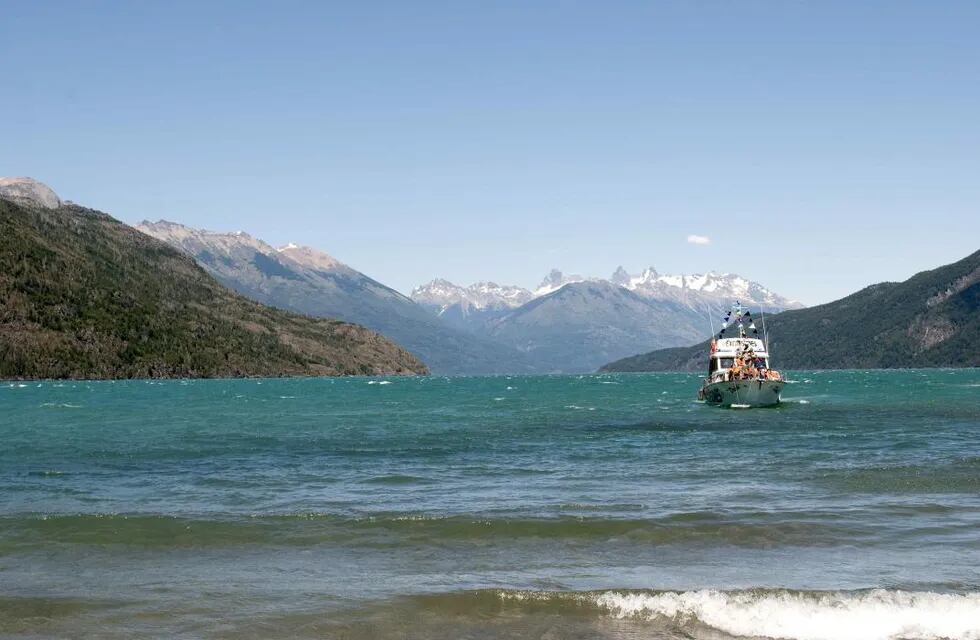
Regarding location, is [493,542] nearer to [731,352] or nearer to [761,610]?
[761,610]

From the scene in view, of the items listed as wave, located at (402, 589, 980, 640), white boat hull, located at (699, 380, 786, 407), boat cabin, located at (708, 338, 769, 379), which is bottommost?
wave, located at (402, 589, 980, 640)

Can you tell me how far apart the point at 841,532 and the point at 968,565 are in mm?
4332

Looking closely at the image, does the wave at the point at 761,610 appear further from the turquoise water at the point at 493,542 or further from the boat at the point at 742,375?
the boat at the point at 742,375

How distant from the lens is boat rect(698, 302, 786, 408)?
98.1 metres

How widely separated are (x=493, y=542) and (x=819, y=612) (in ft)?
30.5

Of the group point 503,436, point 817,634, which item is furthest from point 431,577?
point 503,436

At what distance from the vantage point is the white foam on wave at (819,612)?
16.4 metres

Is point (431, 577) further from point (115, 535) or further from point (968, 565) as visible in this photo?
point (968, 565)

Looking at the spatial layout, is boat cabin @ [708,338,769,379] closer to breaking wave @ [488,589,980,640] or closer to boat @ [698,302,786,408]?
boat @ [698,302,786,408]

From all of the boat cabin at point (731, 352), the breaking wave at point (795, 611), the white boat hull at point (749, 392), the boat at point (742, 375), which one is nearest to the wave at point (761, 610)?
the breaking wave at point (795, 611)

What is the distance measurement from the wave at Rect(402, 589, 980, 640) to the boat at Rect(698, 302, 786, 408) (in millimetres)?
81632

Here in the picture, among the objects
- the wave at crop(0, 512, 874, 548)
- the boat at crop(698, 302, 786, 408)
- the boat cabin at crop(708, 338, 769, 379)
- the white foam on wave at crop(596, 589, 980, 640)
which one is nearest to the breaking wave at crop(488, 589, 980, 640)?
the white foam on wave at crop(596, 589, 980, 640)

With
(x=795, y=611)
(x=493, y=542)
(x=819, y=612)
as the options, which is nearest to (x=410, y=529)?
(x=493, y=542)

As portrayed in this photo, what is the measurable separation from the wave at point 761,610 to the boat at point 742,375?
8163 centimetres
